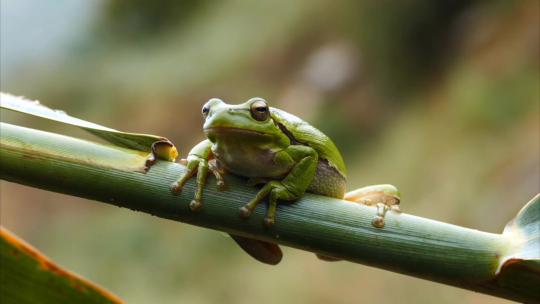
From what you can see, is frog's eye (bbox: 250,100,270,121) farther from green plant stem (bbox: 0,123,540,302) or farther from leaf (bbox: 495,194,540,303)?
leaf (bbox: 495,194,540,303)

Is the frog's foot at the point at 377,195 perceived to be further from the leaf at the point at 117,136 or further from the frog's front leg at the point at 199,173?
the leaf at the point at 117,136

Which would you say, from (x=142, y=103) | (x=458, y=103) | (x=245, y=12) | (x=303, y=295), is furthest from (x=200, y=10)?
(x=303, y=295)

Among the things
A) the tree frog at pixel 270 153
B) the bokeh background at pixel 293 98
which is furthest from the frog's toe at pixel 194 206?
the bokeh background at pixel 293 98

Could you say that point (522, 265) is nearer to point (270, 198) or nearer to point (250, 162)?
point (270, 198)

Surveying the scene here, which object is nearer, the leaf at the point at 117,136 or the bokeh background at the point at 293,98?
the leaf at the point at 117,136

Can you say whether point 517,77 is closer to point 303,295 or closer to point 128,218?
point 303,295

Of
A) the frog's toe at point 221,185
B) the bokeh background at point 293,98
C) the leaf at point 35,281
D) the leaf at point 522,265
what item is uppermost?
the bokeh background at point 293,98

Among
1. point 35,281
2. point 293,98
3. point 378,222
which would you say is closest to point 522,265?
point 378,222
